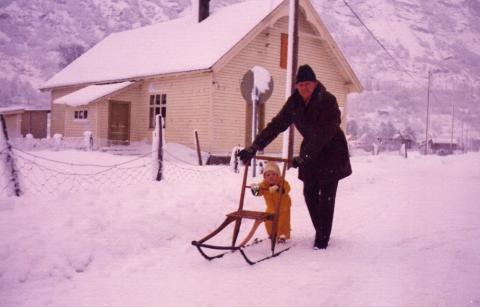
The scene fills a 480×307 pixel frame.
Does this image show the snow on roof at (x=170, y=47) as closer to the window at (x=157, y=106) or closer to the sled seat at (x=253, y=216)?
the window at (x=157, y=106)

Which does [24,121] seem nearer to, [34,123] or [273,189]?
[34,123]

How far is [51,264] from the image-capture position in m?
4.62

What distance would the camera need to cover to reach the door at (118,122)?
2219cm

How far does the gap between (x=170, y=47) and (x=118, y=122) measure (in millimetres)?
4283

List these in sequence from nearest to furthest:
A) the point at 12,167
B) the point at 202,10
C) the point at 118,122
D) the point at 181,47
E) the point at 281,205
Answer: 1. the point at 281,205
2. the point at 12,167
3. the point at 181,47
4. the point at 118,122
5. the point at 202,10

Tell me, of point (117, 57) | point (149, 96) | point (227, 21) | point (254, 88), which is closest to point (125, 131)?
point (149, 96)

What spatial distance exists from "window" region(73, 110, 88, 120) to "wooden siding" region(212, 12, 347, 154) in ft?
26.9

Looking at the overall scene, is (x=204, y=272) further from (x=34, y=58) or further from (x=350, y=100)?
(x=350, y=100)

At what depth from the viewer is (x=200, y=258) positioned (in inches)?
193

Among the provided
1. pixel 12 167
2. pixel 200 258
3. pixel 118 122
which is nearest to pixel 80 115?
pixel 118 122

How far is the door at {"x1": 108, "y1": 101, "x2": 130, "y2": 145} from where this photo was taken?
72.8 feet

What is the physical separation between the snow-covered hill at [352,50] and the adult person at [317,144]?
54857 millimetres

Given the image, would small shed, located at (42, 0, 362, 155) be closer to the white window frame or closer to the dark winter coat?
the white window frame

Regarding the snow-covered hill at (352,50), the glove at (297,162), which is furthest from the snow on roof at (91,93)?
the snow-covered hill at (352,50)
